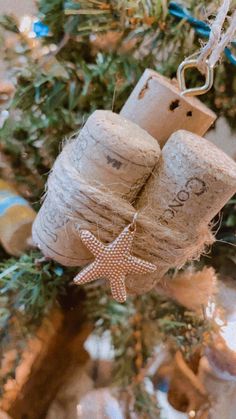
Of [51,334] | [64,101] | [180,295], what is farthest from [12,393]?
[64,101]

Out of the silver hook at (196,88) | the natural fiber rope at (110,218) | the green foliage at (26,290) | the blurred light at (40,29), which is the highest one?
the silver hook at (196,88)

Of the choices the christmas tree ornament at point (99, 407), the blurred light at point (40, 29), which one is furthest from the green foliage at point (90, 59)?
the christmas tree ornament at point (99, 407)

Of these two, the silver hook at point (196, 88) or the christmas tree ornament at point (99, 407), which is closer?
the silver hook at point (196, 88)

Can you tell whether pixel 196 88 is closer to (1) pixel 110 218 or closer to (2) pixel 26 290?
(1) pixel 110 218

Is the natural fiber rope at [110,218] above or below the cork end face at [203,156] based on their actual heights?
below

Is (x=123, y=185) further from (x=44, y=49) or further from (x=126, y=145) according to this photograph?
(x=44, y=49)

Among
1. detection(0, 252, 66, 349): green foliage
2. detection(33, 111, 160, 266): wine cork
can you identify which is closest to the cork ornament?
detection(33, 111, 160, 266): wine cork

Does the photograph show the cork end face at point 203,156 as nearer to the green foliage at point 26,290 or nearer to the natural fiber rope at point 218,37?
the natural fiber rope at point 218,37
